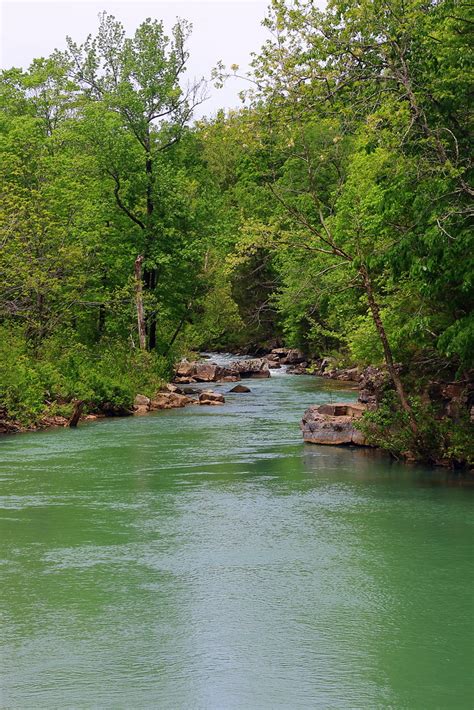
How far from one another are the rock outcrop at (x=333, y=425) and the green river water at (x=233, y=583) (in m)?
1.83

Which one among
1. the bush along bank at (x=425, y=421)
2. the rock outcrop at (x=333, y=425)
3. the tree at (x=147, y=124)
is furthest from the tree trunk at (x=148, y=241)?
the bush along bank at (x=425, y=421)

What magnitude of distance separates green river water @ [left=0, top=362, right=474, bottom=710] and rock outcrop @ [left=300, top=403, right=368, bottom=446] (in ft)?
6.01

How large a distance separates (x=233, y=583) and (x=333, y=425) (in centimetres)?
1181

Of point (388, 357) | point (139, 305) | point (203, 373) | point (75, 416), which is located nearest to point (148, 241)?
point (139, 305)

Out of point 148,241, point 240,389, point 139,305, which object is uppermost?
point 148,241

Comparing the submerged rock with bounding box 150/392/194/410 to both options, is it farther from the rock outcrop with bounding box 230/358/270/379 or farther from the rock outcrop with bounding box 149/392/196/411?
the rock outcrop with bounding box 230/358/270/379

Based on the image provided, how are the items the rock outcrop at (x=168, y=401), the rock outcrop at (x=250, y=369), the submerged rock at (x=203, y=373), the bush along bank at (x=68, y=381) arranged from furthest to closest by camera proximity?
the rock outcrop at (x=250, y=369), the submerged rock at (x=203, y=373), the rock outcrop at (x=168, y=401), the bush along bank at (x=68, y=381)

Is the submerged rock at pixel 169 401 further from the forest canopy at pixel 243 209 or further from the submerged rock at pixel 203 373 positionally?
the submerged rock at pixel 203 373

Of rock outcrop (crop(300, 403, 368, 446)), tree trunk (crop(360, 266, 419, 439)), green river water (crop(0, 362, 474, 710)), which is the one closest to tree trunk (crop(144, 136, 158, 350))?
rock outcrop (crop(300, 403, 368, 446))

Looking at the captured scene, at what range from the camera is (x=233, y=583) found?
38.2 feet

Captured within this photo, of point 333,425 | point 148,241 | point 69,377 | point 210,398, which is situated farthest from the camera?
point 148,241

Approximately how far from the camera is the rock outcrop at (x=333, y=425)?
22797 millimetres

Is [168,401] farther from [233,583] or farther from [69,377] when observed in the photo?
[233,583]

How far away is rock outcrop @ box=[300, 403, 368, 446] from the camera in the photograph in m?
22.8
